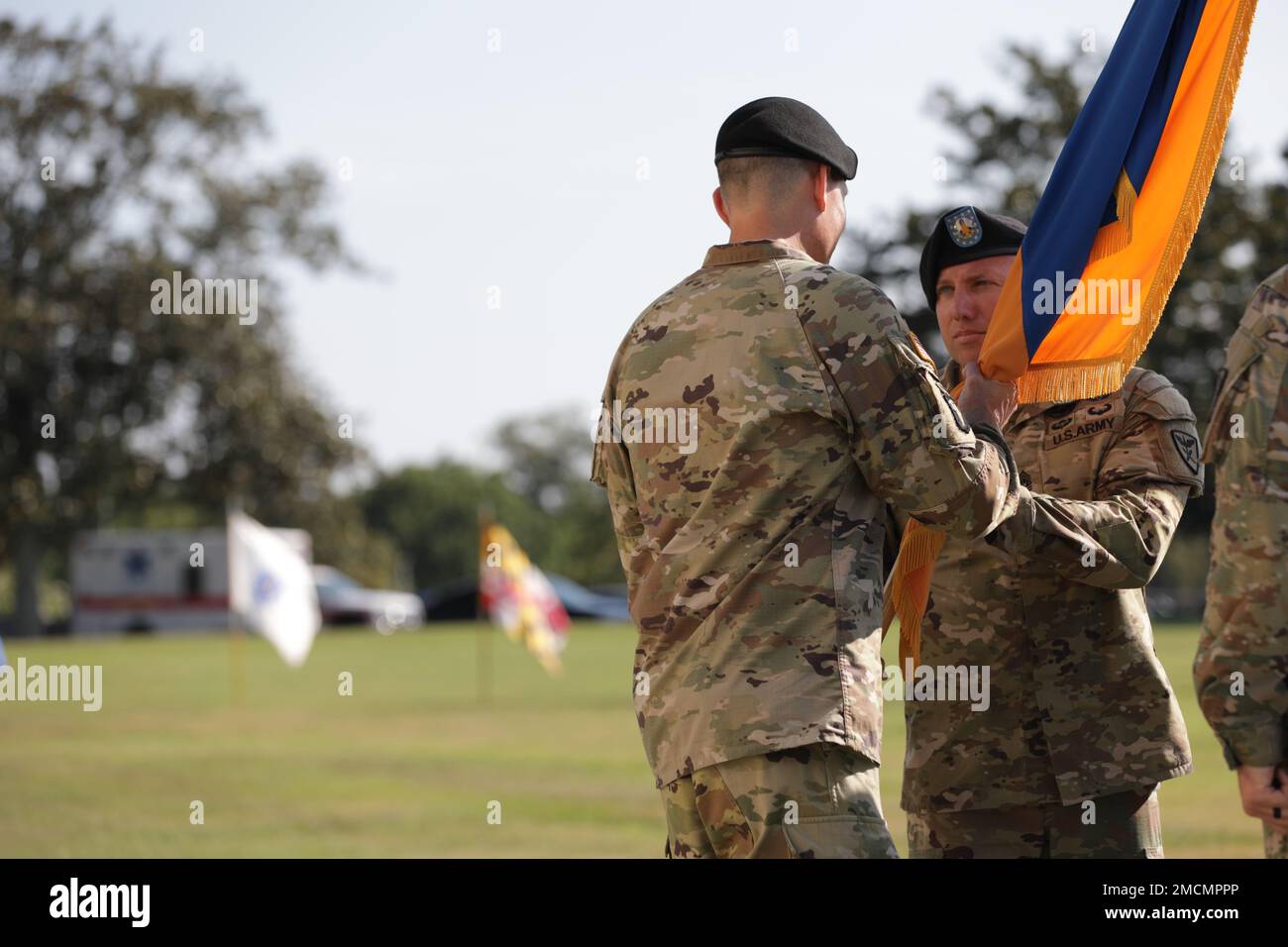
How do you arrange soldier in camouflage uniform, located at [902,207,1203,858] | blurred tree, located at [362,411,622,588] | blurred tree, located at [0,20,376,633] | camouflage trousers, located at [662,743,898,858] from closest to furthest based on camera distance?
camouflage trousers, located at [662,743,898,858] → soldier in camouflage uniform, located at [902,207,1203,858] → blurred tree, located at [0,20,376,633] → blurred tree, located at [362,411,622,588]

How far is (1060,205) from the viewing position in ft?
15.2

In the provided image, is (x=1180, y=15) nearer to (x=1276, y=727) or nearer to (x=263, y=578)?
(x=1276, y=727)

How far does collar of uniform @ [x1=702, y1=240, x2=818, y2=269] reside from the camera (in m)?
3.87

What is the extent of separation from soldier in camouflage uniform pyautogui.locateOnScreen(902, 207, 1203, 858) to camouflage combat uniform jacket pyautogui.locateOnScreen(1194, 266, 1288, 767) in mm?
549

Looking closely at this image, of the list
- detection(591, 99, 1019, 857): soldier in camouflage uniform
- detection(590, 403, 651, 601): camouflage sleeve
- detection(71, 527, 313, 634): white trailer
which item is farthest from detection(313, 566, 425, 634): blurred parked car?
detection(591, 99, 1019, 857): soldier in camouflage uniform

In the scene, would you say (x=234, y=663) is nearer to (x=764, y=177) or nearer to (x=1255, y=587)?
(x=764, y=177)

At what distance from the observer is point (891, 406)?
3.67m

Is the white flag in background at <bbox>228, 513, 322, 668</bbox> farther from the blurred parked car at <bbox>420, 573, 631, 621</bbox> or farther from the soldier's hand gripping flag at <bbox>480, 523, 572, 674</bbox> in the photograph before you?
the blurred parked car at <bbox>420, 573, 631, 621</bbox>

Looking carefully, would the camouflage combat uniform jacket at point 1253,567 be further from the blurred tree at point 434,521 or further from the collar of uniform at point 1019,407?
the blurred tree at point 434,521

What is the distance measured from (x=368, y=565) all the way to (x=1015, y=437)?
8513 cm

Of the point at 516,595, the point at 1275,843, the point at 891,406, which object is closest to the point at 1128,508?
the point at 1275,843

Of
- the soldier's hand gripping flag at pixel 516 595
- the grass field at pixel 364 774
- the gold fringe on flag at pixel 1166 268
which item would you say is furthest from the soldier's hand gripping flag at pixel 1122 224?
the soldier's hand gripping flag at pixel 516 595

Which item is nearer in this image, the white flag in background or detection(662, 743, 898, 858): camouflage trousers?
detection(662, 743, 898, 858): camouflage trousers
